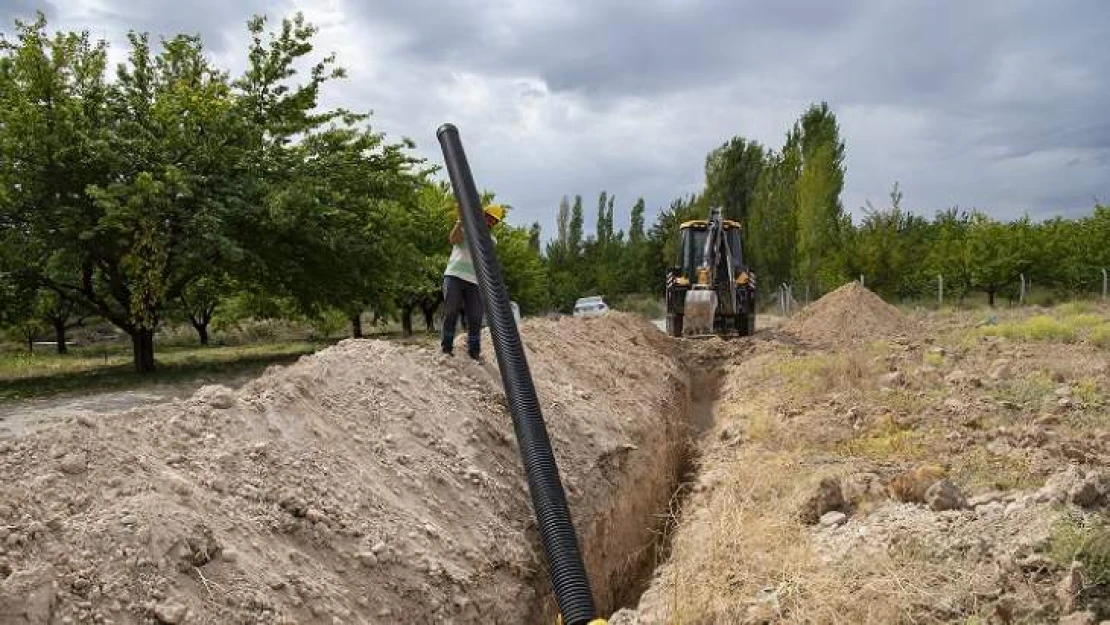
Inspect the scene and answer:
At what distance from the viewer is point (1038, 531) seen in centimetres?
427

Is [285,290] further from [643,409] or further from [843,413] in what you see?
[843,413]

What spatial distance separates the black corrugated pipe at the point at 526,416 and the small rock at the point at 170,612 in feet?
6.76

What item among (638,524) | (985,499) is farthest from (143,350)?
(985,499)

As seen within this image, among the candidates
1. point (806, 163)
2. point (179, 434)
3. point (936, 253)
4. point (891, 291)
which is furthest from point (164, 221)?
point (806, 163)


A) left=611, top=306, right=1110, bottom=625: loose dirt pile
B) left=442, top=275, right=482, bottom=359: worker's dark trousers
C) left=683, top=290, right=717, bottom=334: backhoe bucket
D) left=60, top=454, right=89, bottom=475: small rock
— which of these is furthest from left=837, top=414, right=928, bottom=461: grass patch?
left=683, top=290, right=717, bottom=334: backhoe bucket

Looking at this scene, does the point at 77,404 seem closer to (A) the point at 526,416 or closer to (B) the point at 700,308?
(A) the point at 526,416

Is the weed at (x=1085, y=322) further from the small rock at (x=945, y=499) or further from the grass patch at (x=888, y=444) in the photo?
the small rock at (x=945, y=499)

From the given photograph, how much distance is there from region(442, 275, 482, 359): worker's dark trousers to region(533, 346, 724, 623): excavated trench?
1811mm

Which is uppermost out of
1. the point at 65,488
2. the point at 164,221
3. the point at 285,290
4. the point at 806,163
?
the point at 806,163

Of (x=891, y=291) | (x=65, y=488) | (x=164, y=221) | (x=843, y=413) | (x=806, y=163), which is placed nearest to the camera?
(x=65, y=488)

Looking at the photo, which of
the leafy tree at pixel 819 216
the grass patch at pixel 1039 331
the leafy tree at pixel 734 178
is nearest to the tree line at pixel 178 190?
the grass patch at pixel 1039 331

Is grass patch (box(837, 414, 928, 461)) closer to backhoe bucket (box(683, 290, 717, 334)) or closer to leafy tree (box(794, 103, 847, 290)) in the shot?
backhoe bucket (box(683, 290, 717, 334))

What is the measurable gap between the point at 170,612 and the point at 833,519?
12.6 ft

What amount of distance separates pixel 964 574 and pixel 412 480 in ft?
10.8
